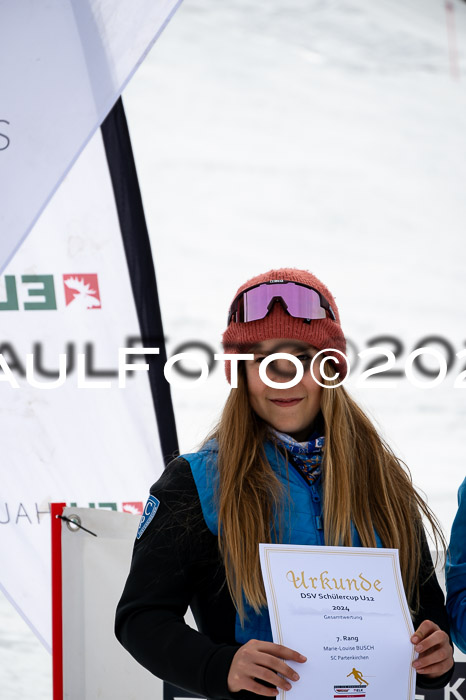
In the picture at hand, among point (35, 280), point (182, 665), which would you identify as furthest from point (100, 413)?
point (182, 665)

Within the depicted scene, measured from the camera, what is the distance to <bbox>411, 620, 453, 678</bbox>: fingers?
4.09 feet

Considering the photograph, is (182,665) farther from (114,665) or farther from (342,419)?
(114,665)

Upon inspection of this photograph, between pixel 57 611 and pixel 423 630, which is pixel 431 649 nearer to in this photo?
pixel 423 630

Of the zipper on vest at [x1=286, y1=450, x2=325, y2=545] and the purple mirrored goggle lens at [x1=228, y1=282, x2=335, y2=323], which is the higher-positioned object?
the purple mirrored goggle lens at [x1=228, y1=282, x2=335, y2=323]

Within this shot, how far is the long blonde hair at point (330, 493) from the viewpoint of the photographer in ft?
4.28

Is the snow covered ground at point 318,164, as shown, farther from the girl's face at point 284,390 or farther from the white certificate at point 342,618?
the white certificate at point 342,618

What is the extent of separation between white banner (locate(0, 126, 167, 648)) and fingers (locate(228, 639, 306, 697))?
1.22m

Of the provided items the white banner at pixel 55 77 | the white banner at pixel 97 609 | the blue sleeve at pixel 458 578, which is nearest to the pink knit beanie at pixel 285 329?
the blue sleeve at pixel 458 578

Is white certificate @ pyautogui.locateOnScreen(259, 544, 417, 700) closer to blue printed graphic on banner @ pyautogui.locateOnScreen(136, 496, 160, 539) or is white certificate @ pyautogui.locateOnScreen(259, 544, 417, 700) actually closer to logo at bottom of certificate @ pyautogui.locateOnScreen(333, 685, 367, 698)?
logo at bottom of certificate @ pyautogui.locateOnScreen(333, 685, 367, 698)

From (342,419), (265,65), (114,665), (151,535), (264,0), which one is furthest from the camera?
(264,0)

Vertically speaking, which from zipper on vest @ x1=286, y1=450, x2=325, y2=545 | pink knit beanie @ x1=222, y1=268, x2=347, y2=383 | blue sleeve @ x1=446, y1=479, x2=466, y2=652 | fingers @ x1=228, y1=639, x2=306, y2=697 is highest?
pink knit beanie @ x1=222, y1=268, x2=347, y2=383

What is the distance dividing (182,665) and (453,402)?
241 inches

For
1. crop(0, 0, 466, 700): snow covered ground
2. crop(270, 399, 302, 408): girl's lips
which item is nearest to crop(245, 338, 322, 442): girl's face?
crop(270, 399, 302, 408): girl's lips

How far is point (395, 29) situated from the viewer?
11.0m
